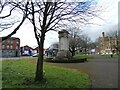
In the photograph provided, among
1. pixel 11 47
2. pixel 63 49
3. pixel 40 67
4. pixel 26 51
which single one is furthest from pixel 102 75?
pixel 11 47

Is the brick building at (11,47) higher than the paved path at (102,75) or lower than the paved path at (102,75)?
higher

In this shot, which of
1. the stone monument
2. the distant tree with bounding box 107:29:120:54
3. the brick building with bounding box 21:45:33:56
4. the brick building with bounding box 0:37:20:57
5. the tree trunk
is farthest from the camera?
the brick building with bounding box 0:37:20:57

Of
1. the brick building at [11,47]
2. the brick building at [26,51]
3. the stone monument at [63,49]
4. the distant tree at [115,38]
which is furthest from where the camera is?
the brick building at [11,47]

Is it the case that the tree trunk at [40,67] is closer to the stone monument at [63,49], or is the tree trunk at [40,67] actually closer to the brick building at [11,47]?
the stone monument at [63,49]

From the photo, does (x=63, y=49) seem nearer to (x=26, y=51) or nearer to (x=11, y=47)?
(x=26, y=51)

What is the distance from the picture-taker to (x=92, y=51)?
340 feet

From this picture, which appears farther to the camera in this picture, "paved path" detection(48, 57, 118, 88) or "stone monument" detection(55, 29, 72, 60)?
"stone monument" detection(55, 29, 72, 60)

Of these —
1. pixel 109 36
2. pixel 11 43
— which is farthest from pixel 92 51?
pixel 11 43

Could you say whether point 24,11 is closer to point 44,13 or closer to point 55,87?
point 44,13

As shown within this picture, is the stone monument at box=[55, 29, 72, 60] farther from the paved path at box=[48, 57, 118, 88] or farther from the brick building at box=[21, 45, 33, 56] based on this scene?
the brick building at box=[21, 45, 33, 56]

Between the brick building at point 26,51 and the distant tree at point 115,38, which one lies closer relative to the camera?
the distant tree at point 115,38

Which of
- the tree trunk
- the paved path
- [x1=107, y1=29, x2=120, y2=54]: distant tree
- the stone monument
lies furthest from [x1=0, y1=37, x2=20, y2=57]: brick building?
the tree trunk

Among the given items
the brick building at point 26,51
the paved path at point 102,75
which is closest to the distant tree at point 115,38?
the brick building at point 26,51

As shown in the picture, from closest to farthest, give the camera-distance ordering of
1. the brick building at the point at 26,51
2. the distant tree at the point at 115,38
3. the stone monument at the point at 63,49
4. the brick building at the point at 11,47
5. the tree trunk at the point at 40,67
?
1. the tree trunk at the point at 40,67
2. the stone monument at the point at 63,49
3. the distant tree at the point at 115,38
4. the brick building at the point at 26,51
5. the brick building at the point at 11,47
